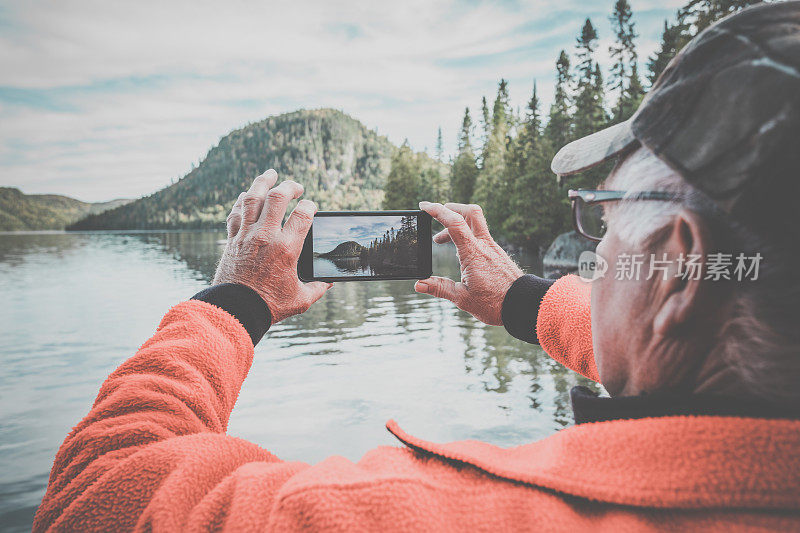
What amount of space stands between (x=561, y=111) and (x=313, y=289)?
43.7 m

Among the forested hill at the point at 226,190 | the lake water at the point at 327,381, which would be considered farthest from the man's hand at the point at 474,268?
the forested hill at the point at 226,190

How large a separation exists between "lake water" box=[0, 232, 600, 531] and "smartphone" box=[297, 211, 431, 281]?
22.9 feet

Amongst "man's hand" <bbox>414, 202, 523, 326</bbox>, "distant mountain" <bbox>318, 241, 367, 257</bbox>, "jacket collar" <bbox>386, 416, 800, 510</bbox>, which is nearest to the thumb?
"distant mountain" <bbox>318, 241, 367, 257</bbox>

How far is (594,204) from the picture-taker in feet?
4.33

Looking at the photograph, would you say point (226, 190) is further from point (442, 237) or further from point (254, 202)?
point (254, 202)

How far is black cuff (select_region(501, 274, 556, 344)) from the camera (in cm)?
222

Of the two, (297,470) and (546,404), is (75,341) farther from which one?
(297,470)

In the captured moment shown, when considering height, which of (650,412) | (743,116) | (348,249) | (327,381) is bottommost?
(327,381)

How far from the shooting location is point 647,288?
1090 millimetres

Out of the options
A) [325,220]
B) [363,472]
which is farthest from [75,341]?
[363,472]

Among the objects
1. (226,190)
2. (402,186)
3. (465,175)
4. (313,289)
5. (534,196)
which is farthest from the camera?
(226,190)

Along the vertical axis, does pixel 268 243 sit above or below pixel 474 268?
above

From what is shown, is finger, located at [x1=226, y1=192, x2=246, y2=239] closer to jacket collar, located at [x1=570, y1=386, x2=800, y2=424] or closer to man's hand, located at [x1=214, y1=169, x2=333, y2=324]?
man's hand, located at [x1=214, y1=169, x2=333, y2=324]

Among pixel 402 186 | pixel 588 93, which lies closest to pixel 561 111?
pixel 588 93
